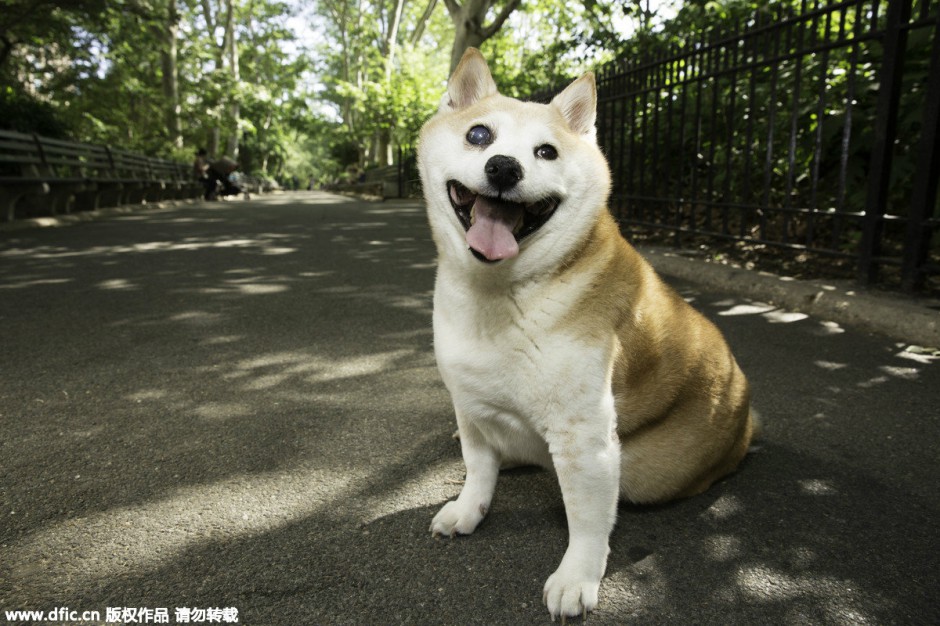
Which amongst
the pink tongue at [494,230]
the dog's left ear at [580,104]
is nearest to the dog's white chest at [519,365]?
the pink tongue at [494,230]

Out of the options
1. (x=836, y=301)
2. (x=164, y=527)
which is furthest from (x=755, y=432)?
(x=836, y=301)

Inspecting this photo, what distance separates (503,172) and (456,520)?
1.14m

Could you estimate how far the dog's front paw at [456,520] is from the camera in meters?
2.09

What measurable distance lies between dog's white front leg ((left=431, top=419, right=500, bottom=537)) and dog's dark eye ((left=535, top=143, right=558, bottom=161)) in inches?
36.2

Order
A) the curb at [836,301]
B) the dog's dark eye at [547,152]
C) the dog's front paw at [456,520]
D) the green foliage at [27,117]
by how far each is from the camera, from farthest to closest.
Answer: the green foliage at [27,117] → the curb at [836,301] → the dog's front paw at [456,520] → the dog's dark eye at [547,152]

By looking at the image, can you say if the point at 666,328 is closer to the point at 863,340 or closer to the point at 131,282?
the point at 863,340

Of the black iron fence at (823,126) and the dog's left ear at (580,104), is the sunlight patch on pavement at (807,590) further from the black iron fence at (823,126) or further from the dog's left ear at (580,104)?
the black iron fence at (823,126)

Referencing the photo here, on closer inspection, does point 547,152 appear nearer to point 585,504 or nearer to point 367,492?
point 585,504

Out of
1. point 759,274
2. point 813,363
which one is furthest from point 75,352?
point 759,274

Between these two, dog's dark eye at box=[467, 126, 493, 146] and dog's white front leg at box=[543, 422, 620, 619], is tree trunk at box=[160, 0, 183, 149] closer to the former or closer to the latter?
dog's dark eye at box=[467, 126, 493, 146]

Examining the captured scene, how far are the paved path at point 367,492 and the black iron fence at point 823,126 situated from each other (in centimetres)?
130

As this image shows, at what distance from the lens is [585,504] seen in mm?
1817

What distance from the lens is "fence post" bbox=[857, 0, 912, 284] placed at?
470cm

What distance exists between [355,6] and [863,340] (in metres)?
42.8
